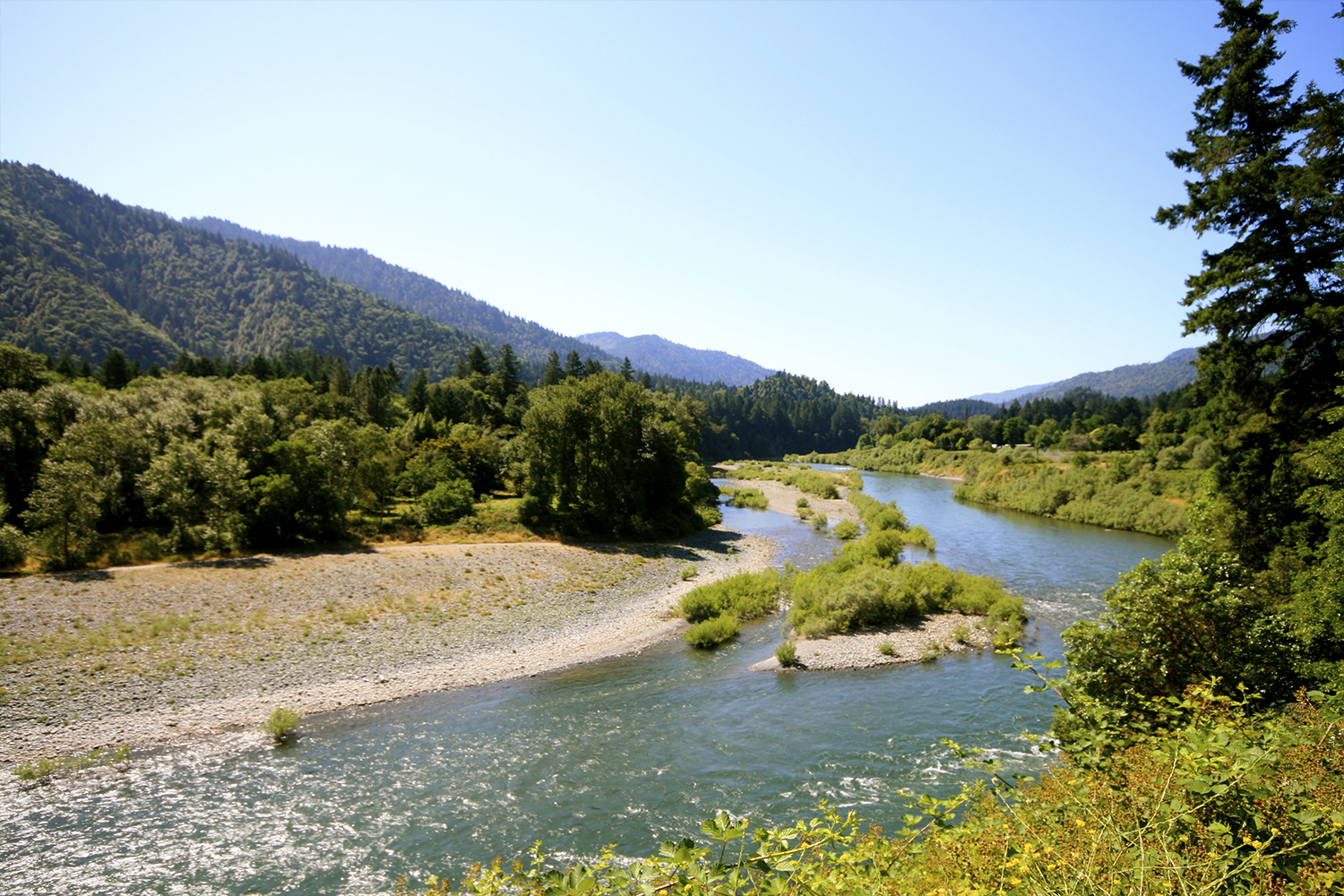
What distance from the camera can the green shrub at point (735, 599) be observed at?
82.9ft

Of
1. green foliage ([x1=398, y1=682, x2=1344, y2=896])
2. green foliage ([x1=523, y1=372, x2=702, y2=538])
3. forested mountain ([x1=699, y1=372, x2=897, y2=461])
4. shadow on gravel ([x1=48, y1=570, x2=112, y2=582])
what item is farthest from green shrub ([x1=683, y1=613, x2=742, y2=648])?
forested mountain ([x1=699, y1=372, x2=897, y2=461])

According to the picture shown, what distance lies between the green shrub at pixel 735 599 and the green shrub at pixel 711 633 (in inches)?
74.8

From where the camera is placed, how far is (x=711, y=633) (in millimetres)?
22312

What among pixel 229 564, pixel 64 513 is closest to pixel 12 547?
pixel 64 513

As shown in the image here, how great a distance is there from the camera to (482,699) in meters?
17.8

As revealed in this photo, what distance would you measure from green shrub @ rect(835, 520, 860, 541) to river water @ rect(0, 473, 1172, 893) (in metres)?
23.8

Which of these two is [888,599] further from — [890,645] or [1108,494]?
[1108,494]

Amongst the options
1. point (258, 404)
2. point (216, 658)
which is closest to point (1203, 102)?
point (216, 658)

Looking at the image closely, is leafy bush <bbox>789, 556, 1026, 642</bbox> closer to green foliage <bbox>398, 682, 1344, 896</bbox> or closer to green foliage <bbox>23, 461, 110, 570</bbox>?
green foliage <bbox>398, 682, 1344, 896</bbox>

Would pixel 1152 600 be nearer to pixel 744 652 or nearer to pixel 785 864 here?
pixel 785 864

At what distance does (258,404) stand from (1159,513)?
6625cm

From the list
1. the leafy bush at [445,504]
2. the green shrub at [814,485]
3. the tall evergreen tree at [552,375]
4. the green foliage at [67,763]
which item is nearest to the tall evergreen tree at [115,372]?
the tall evergreen tree at [552,375]

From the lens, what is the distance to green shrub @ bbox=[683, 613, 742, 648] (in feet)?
72.8

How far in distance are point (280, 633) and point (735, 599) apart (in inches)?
707
